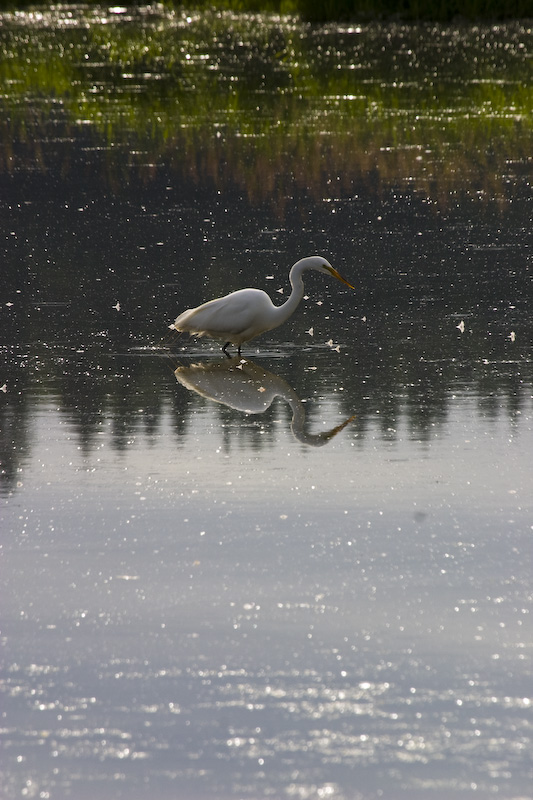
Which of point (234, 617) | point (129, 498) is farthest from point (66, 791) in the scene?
point (129, 498)

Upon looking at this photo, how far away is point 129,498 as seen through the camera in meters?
6.42

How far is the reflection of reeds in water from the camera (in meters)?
17.4

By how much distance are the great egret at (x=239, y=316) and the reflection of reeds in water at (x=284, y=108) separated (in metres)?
5.72

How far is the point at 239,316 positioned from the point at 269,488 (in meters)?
2.91

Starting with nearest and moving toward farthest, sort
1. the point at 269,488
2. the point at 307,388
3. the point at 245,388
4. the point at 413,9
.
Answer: the point at 269,488, the point at 307,388, the point at 245,388, the point at 413,9

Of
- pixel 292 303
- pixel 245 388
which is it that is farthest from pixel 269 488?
pixel 292 303

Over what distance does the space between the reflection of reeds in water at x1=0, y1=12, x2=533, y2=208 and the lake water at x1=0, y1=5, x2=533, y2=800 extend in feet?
0.83

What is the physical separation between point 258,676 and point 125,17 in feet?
147

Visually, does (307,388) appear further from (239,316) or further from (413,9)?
(413,9)

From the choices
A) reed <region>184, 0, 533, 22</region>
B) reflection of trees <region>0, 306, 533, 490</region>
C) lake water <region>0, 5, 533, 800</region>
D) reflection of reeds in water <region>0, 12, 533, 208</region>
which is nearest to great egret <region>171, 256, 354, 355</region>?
lake water <region>0, 5, 533, 800</region>

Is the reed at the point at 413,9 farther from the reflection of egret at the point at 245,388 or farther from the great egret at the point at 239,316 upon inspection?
the reflection of egret at the point at 245,388

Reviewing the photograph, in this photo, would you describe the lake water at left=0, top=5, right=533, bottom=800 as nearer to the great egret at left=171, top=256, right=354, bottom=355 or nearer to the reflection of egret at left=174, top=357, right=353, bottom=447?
the reflection of egret at left=174, top=357, right=353, bottom=447

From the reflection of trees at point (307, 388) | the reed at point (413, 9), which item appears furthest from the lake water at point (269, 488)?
the reed at point (413, 9)

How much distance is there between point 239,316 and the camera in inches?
364
